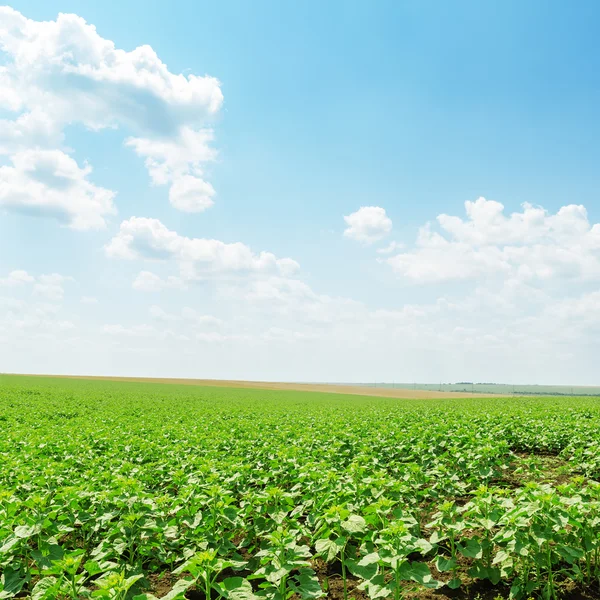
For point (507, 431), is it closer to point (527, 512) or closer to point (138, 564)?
point (527, 512)

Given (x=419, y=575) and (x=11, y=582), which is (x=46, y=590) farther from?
(x=419, y=575)

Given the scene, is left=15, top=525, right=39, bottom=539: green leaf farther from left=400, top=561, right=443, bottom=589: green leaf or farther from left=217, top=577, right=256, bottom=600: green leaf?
left=400, top=561, right=443, bottom=589: green leaf

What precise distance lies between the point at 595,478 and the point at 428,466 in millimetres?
4359

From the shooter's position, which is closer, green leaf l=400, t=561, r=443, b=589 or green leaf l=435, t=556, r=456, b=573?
green leaf l=400, t=561, r=443, b=589

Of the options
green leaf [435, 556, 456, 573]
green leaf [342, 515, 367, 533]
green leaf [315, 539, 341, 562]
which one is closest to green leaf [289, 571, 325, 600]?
green leaf [315, 539, 341, 562]

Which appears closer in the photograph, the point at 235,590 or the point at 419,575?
the point at 235,590

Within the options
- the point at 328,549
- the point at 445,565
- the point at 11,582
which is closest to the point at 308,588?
the point at 328,549

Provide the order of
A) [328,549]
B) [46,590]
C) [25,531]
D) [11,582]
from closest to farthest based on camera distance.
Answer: [46,590] < [11,582] < [328,549] < [25,531]

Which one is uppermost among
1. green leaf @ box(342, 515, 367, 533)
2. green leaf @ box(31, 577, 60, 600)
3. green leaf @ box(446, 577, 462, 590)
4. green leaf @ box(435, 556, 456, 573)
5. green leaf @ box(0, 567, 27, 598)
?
green leaf @ box(342, 515, 367, 533)

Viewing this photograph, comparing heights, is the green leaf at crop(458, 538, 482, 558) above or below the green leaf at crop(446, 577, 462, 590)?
above

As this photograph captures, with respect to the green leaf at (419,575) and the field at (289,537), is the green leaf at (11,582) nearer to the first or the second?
the field at (289,537)

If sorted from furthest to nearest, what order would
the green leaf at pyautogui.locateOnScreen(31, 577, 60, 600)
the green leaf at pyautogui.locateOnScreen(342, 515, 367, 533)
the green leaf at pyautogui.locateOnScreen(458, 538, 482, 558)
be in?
the green leaf at pyautogui.locateOnScreen(458, 538, 482, 558), the green leaf at pyautogui.locateOnScreen(342, 515, 367, 533), the green leaf at pyautogui.locateOnScreen(31, 577, 60, 600)

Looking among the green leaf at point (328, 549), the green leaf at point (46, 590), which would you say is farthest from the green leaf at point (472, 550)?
the green leaf at point (46, 590)

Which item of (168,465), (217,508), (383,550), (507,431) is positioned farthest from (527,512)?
(507,431)
